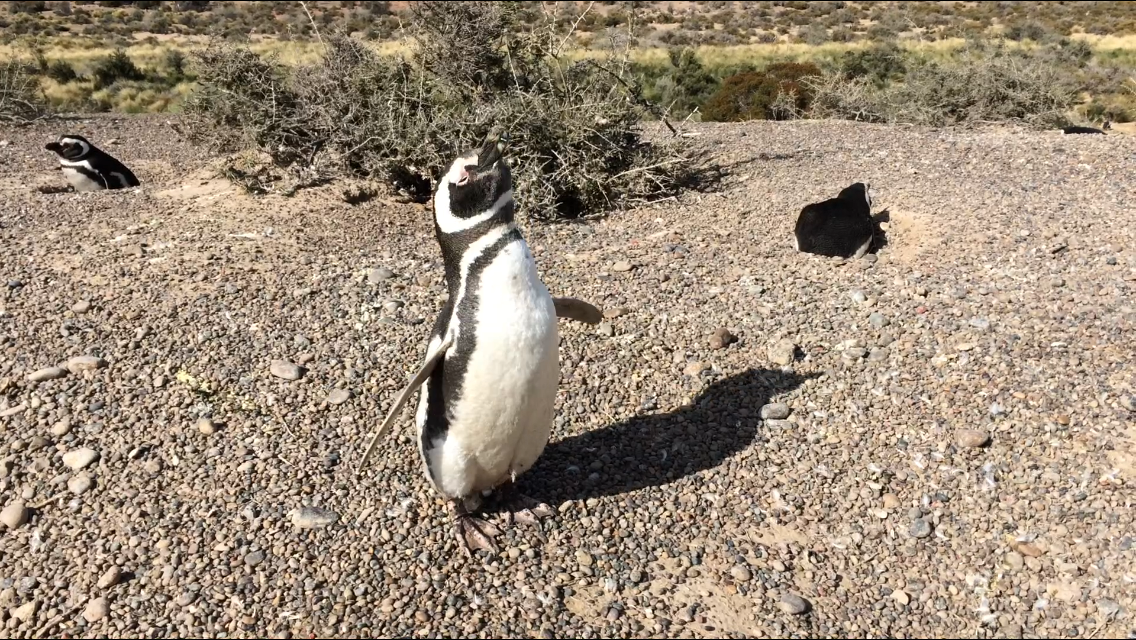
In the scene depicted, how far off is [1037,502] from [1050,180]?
13.4 ft

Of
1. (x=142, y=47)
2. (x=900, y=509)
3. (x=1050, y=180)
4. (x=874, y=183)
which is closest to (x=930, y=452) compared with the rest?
(x=900, y=509)

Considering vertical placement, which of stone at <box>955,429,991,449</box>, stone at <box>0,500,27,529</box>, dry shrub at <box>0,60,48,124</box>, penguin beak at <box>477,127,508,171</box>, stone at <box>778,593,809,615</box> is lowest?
dry shrub at <box>0,60,48,124</box>

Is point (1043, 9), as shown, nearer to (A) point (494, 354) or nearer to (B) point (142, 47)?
(B) point (142, 47)

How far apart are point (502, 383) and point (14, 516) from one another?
5.90ft

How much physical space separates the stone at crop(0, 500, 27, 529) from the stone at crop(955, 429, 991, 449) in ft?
11.1

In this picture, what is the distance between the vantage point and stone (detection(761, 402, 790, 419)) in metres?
3.31

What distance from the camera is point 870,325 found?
12.8 feet

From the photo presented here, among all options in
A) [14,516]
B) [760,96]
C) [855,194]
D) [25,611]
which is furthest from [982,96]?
[25,611]

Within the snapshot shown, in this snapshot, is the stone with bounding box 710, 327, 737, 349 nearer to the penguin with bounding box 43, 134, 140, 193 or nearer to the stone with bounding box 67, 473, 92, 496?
the stone with bounding box 67, 473, 92, 496

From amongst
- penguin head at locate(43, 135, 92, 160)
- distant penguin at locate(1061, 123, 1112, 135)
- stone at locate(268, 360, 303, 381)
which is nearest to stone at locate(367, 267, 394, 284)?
stone at locate(268, 360, 303, 381)

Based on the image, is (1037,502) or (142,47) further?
(142,47)

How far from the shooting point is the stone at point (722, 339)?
3.83 metres

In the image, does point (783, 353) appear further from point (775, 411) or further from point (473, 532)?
point (473, 532)

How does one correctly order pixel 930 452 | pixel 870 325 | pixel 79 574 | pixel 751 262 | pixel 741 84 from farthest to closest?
1. pixel 741 84
2. pixel 751 262
3. pixel 870 325
4. pixel 930 452
5. pixel 79 574
